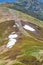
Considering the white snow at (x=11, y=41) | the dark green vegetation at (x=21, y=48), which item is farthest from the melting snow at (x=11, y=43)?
the dark green vegetation at (x=21, y=48)

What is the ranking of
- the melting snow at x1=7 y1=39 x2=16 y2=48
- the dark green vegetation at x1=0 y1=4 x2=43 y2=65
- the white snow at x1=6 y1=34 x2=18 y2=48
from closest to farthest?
the dark green vegetation at x1=0 y1=4 x2=43 y2=65 < the melting snow at x1=7 y1=39 x2=16 y2=48 < the white snow at x1=6 y1=34 x2=18 y2=48

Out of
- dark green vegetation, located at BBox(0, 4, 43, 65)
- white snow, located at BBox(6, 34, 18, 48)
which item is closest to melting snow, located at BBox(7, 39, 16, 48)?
white snow, located at BBox(6, 34, 18, 48)

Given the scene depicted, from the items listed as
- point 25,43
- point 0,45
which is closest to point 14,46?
→ point 25,43

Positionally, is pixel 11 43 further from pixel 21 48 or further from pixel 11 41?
pixel 21 48

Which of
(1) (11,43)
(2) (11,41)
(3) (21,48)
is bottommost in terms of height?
(3) (21,48)

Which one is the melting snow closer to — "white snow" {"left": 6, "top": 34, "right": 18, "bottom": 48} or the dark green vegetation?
"white snow" {"left": 6, "top": 34, "right": 18, "bottom": 48}

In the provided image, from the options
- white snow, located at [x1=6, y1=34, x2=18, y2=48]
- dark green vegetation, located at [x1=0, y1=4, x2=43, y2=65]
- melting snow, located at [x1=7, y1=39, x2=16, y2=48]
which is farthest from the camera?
white snow, located at [x1=6, y1=34, x2=18, y2=48]

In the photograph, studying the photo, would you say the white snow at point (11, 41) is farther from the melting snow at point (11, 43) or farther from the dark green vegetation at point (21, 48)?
the dark green vegetation at point (21, 48)

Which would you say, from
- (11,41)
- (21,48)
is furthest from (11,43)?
(21,48)

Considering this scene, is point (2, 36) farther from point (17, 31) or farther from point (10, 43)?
point (10, 43)

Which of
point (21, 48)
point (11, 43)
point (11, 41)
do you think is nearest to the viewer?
point (21, 48)

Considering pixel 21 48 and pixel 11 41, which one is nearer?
pixel 21 48
